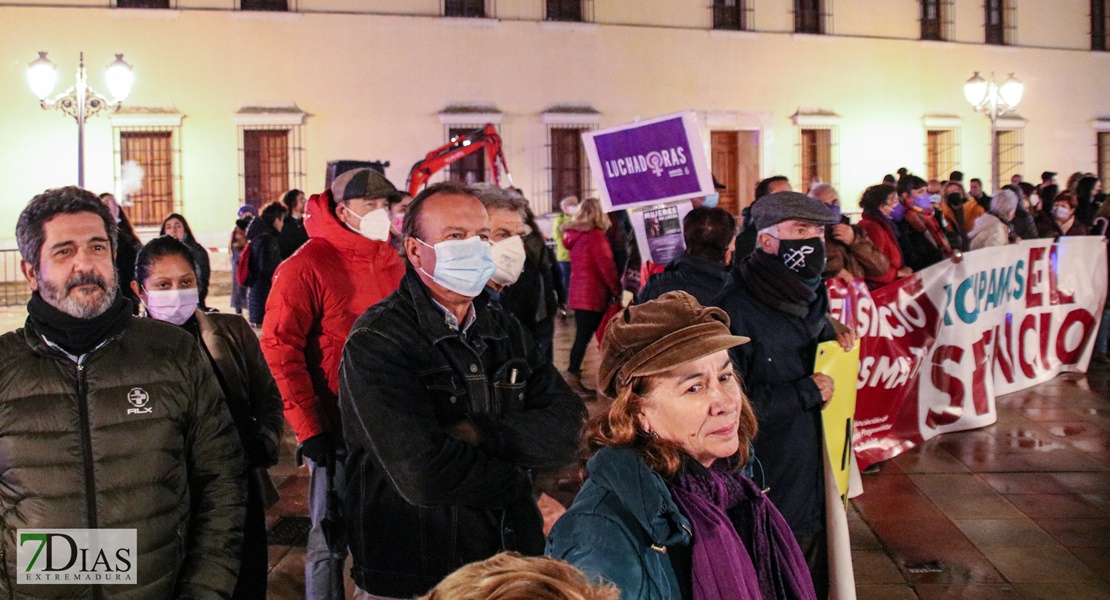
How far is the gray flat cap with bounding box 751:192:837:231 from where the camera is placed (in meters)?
4.34

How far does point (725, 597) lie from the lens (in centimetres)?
226

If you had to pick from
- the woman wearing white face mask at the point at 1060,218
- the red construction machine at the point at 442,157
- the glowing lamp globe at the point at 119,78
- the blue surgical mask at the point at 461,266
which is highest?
the glowing lamp globe at the point at 119,78

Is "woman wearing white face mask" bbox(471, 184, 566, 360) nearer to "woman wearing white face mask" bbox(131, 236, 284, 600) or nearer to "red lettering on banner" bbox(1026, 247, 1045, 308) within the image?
"woman wearing white face mask" bbox(131, 236, 284, 600)

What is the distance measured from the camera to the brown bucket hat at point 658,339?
2.54 m

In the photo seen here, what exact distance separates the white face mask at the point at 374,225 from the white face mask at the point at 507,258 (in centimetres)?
100

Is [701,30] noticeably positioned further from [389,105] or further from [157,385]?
[157,385]

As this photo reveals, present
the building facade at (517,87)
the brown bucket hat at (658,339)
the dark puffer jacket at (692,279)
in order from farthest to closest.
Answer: the building facade at (517,87), the dark puffer jacket at (692,279), the brown bucket hat at (658,339)

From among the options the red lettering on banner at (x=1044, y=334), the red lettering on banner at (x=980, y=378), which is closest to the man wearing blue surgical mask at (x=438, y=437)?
the red lettering on banner at (x=980, y=378)

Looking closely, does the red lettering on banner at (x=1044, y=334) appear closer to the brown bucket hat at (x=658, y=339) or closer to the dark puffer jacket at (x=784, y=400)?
the dark puffer jacket at (x=784, y=400)

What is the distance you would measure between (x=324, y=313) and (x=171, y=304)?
0.64m

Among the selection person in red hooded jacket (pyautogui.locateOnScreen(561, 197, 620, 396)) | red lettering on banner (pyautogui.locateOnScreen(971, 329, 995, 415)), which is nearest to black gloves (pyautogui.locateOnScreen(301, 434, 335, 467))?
person in red hooded jacket (pyautogui.locateOnScreen(561, 197, 620, 396))

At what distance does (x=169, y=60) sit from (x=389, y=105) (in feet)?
14.0

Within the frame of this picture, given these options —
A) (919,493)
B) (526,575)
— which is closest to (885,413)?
(919,493)

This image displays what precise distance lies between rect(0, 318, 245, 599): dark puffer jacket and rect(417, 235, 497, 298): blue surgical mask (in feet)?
2.41
